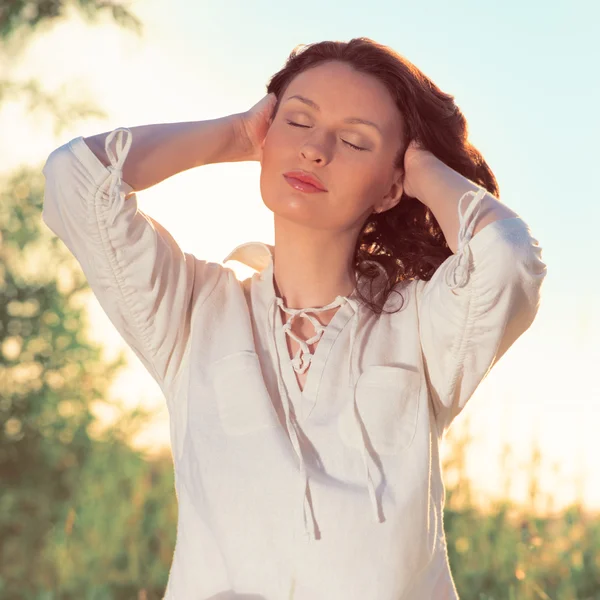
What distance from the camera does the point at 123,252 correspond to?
190 cm

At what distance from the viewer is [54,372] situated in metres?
5.50

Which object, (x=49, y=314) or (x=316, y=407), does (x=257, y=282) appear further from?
(x=49, y=314)

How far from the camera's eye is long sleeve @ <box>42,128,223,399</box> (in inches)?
73.5

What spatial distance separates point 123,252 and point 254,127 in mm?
522

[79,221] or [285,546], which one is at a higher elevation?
[79,221]

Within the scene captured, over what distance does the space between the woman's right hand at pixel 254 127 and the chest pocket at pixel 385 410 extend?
0.64m

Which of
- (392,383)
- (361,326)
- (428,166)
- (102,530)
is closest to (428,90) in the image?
(428,166)

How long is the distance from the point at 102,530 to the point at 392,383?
2654mm

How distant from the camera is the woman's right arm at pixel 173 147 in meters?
1.98

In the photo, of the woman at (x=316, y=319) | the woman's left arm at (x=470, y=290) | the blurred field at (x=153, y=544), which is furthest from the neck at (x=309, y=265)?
the blurred field at (x=153, y=544)

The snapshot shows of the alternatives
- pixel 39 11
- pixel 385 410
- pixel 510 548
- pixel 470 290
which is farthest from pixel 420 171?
pixel 39 11

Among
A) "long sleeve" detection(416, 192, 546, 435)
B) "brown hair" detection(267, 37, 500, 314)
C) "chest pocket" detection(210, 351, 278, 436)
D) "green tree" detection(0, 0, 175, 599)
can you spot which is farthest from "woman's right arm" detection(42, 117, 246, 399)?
"green tree" detection(0, 0, 175, 599)

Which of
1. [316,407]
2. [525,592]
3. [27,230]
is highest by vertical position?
[27,230]

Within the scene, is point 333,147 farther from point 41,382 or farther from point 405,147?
point 41,382
